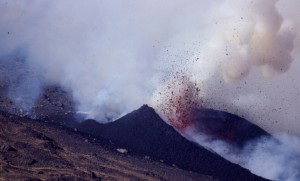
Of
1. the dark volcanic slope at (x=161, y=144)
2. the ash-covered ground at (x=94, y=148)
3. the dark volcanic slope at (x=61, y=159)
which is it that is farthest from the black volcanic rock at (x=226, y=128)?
the dark volcanic slope at (x=61, y=159)

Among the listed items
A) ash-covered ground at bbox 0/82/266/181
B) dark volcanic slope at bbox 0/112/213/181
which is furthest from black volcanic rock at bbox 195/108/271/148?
dark volcanic slope at bbox 0/112/213/181

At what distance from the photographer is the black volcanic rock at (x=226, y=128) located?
27.6m

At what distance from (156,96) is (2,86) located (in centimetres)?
1150

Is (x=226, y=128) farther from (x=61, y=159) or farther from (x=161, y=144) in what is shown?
(x=61, y=159)

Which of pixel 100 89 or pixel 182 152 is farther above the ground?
pixel 100 89

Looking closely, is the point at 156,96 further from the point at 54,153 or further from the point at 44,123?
the point at 54,153

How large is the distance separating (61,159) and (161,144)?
657 centimetres

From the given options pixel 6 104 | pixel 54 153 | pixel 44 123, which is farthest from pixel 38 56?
pixel 54 153

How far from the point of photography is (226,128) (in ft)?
95.7

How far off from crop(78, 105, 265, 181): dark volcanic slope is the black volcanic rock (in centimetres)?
418

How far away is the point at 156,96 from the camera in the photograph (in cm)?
3042

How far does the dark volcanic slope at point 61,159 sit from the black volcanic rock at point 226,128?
295 inches

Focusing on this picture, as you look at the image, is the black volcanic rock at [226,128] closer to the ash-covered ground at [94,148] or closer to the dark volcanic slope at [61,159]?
the ash-covered ground at [94,148]

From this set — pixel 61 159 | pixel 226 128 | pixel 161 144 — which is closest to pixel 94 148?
pixel 61 159
